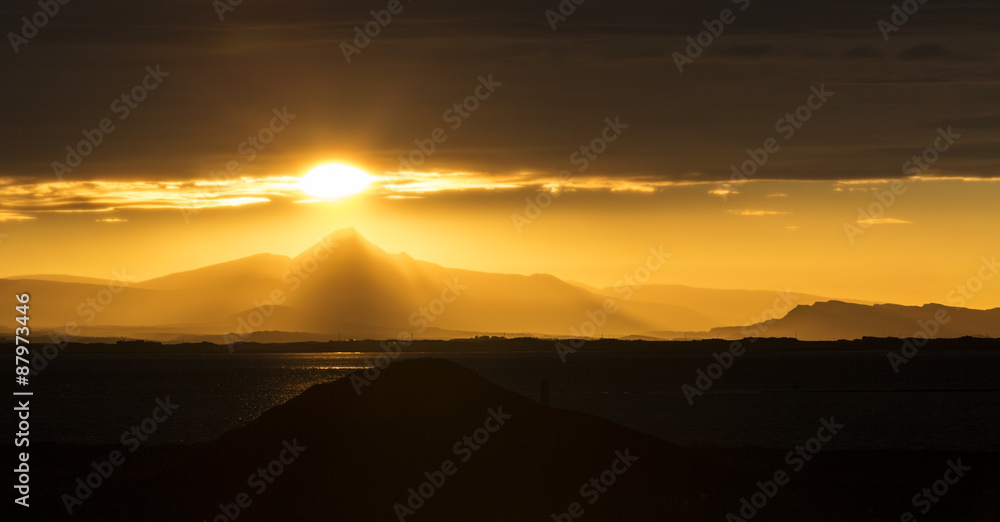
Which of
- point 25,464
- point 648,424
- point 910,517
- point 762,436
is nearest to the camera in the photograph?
point 910,517

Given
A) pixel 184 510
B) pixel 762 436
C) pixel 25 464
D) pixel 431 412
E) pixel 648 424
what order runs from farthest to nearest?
pixel 648 424, pixel 762 436, pixel 25 464, pixel 431 412, pixel 184 510

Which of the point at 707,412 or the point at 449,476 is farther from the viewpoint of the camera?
the point at 707,412

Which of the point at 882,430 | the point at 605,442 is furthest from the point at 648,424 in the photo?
the point at 605,442

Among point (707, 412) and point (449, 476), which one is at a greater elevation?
point (707, 412)

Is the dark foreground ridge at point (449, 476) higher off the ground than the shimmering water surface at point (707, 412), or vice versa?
the shimmering water surface at point (707, 412)

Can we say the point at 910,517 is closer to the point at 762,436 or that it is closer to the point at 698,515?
the point at 698,515

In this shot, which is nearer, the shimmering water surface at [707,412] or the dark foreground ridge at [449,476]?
the dark foreground ridge at [449,476]

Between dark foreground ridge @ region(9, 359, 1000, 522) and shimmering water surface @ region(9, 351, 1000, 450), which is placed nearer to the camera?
dark foreground ridge @ region(9, 359, 1000, 522)

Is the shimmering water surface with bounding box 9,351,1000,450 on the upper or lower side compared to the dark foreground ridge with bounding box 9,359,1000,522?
upper
